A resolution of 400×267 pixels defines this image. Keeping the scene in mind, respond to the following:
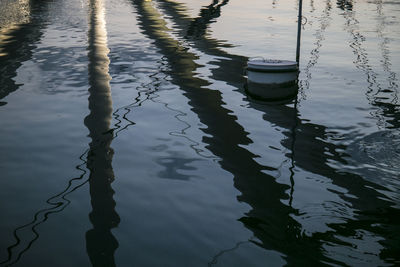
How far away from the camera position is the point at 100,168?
1000 centimetres

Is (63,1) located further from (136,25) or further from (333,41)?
(333,41)

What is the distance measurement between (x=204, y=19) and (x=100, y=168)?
2668cm

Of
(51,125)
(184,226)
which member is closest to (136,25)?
(51,125)

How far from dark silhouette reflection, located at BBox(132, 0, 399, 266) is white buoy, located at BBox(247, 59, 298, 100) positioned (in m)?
0.71

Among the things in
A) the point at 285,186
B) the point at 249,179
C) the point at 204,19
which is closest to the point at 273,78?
the point at 249,179

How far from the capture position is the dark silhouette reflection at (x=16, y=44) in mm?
17542

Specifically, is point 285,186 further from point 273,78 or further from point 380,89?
point 380,89

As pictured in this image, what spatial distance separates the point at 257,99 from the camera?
15.6m

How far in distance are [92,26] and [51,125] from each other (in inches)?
800

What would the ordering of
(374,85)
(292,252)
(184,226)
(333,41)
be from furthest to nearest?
(333,41)
(374,85)
(184,226)
(292,252)

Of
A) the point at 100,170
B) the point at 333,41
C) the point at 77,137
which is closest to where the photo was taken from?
the point at 100,170

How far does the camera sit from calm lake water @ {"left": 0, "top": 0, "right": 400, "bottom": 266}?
23.2 feet

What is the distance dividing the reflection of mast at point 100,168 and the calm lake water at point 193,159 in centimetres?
3

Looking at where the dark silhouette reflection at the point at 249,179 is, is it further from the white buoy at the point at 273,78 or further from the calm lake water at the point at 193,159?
the white buoy at the point at 273,78
